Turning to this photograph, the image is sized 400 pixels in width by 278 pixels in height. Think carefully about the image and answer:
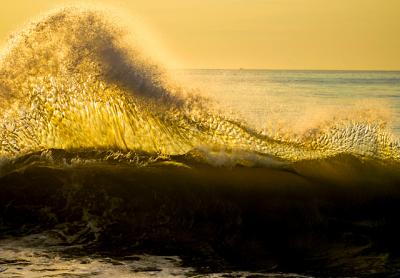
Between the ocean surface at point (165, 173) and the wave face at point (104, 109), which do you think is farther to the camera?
the wave face at point (104, 109)

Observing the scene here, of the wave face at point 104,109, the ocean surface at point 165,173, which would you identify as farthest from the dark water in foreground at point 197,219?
the wave face at point 104,109

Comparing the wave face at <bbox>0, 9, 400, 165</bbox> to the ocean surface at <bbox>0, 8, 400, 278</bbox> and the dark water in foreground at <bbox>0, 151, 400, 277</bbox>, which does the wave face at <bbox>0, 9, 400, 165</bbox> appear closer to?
the ocean surface at <bbox>0, 8, 400, 278</bbox>

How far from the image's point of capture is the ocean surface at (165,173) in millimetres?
7781


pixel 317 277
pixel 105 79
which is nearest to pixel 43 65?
pixel 105 79

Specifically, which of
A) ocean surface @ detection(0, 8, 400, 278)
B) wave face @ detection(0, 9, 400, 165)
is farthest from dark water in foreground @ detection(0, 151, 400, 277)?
wave face @ detection(0, 9, 400, 165)

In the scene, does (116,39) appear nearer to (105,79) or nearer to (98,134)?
(105,79)

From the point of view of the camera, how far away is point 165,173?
32.3ft

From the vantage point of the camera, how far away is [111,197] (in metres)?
9.16

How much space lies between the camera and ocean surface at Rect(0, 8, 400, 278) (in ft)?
25.5

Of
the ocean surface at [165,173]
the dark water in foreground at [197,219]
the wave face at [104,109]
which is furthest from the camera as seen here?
the wave face at [104,109]

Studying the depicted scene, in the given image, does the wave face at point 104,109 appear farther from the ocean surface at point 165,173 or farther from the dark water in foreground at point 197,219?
the dark water in foreground at point 197,219

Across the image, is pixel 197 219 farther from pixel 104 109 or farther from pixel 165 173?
pixel 104 109

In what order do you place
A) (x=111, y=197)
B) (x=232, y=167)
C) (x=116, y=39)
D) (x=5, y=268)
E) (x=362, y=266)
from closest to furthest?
1. (x=5, y=268)
2. (x=362, y=266)
3. (x=111, y=197)
4. (x=232, y=167)
5. (x=116, y=39)

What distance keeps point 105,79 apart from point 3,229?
10.4 feet
